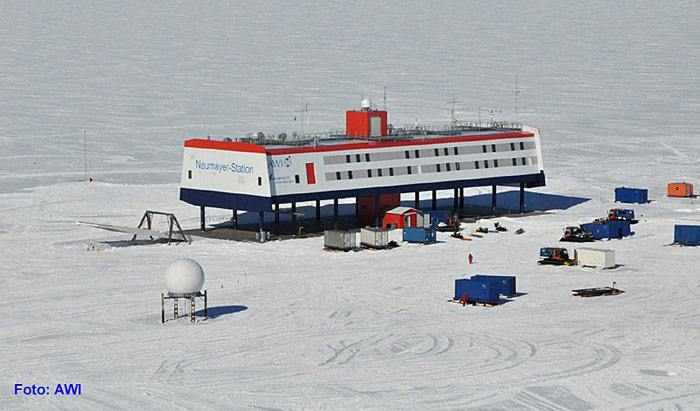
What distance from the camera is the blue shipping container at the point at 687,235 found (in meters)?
90.4

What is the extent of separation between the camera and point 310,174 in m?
95.8

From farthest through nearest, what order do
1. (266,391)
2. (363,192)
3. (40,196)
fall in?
(40,196)
(363,192)
(266,391)

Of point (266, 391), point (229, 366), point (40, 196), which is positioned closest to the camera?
point (266, 391)

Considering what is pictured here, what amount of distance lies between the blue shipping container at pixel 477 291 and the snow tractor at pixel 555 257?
42.9 ft

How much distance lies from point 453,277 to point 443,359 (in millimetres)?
21336

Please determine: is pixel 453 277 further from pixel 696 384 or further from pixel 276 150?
pixel 696 384

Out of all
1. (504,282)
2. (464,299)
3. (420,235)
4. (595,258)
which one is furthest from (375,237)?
(464,299)

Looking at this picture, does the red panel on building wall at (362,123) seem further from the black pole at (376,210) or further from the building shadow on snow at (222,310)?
the building shadow on snow at (222,310)

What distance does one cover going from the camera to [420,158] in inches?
4008

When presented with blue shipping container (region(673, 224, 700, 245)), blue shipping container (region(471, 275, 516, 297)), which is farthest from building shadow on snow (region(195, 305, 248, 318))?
blue shipping container (region(673, 224, 700, 245))

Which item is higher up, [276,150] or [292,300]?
[276,150]

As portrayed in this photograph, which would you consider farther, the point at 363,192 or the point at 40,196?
the point at 40,196

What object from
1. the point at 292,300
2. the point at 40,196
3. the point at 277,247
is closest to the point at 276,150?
the point at 277,247

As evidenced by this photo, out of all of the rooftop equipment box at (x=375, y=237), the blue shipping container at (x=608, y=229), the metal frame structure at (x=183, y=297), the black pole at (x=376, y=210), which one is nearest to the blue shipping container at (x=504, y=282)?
the metal frame structure at (x=183, y=297)
